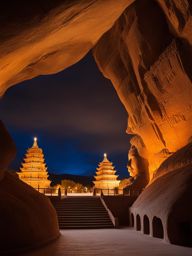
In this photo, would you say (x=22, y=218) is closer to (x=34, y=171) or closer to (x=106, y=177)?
(x=34, y=171)

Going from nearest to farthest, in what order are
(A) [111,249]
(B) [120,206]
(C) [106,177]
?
(A) [111,249]
(B) [120,206]
(C) [106,177]

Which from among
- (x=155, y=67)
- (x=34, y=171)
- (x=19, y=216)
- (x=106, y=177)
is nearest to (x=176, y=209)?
(x=19, y=216)

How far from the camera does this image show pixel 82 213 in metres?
22.7

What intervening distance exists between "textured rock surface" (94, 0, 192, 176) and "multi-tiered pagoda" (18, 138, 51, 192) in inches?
721

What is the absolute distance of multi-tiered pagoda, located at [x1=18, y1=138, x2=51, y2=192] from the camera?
41.0 metres

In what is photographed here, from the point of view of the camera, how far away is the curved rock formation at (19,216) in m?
9.80

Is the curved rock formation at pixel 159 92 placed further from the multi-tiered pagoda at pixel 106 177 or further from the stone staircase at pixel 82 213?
the multi-tiered pagoda at pixel 106 177

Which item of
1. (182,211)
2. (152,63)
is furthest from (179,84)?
(182,211)

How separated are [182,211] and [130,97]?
16052mm

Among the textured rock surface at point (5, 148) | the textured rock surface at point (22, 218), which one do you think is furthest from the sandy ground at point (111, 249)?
the textured rock surface at point (5, 148)

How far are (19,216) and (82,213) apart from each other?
12695 mm

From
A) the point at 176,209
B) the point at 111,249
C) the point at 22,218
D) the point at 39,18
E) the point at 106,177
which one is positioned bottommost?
the point at 111,249

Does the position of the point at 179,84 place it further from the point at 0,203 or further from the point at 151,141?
the point at 0,203

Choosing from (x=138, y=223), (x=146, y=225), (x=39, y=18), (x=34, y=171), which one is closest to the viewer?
(x=39, y=18)
